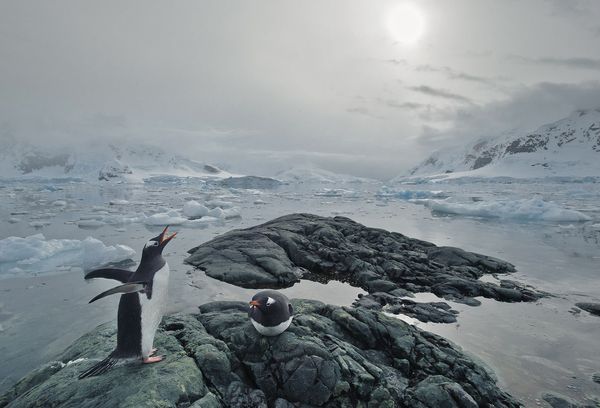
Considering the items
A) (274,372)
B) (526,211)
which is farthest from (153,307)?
(526,211)

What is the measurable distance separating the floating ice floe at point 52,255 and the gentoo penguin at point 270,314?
9294 mm

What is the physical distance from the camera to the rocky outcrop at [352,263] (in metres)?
10.5

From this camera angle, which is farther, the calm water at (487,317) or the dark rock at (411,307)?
the dark rock at (411,307)

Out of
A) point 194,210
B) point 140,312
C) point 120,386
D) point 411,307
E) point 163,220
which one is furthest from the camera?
point 194,210

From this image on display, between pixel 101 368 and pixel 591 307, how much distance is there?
11.1 m

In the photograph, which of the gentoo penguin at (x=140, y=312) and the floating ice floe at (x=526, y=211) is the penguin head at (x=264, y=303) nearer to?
the gentoo penguin at (x=140, y=312)

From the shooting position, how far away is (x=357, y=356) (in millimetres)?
5148

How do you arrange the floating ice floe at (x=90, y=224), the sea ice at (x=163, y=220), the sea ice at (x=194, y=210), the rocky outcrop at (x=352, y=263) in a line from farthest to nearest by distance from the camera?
the sea ice at (x=194, y=210) → the sea ice at (x=163, y=220) → the floating ice floe at (x=90, y=224) → the rocky outcrop at (x=352, y=263)

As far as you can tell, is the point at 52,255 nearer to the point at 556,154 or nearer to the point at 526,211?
the point at 526,211

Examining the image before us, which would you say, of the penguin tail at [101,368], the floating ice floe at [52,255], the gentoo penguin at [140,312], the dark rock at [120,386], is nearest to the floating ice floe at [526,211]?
the floating ice floe at [52,255]

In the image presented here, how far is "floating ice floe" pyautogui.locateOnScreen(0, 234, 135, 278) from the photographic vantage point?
11712 millimetres

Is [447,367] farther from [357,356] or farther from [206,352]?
[206,352]

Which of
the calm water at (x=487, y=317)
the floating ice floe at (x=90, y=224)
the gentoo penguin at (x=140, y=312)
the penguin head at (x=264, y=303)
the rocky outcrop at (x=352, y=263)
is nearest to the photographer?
the gentoo penguin at (x=140, y=312)

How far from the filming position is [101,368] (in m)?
4.14
